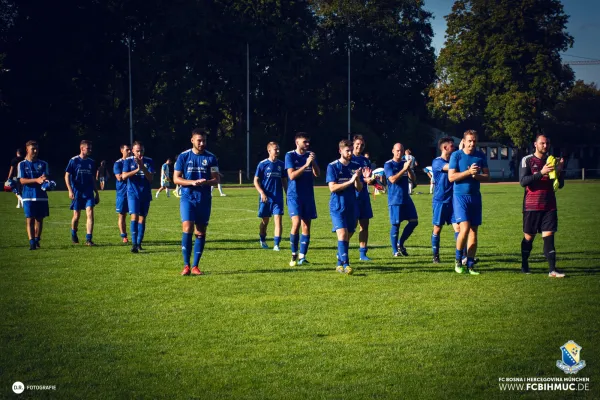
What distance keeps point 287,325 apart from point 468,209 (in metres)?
4.35

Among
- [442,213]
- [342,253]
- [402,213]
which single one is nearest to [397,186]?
[402,213]

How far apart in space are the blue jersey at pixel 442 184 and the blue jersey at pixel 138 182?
5.78 metres

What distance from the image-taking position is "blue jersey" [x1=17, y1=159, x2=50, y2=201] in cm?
1503

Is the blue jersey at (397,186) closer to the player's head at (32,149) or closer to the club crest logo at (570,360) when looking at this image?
the player's head at (32,149)

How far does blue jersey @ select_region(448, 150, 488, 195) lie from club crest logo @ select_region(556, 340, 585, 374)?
461 centimetres

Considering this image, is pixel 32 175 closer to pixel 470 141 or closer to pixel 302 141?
pixel 302 141

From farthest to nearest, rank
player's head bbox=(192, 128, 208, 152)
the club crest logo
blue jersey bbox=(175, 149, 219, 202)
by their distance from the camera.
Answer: blue jersey bbox=(175, 149, 219, 202)
player's head bbox=(192, 128, 208, 152)
the club crest logo

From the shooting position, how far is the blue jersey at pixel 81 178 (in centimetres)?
1587

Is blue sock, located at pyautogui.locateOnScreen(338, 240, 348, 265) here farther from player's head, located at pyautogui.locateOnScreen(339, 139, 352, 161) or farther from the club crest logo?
the club crest logo

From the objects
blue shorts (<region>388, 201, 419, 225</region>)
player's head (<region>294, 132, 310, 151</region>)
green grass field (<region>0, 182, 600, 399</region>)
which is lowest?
green grass field (<region>0, 182, 600, 399</region>)

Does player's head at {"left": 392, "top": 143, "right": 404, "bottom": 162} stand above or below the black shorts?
above

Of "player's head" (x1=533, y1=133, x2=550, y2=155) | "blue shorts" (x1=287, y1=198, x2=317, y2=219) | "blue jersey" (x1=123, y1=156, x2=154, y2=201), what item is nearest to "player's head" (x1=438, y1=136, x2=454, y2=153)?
"player's head" (x1=533, y1=133, x2=550, y2=155)

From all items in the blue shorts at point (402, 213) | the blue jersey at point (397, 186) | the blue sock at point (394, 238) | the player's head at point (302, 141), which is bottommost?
the blue sock at point (394, 238)

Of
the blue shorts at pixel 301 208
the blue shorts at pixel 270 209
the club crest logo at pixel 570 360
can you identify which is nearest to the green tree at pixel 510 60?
the blue shorts at pixel 270 209
